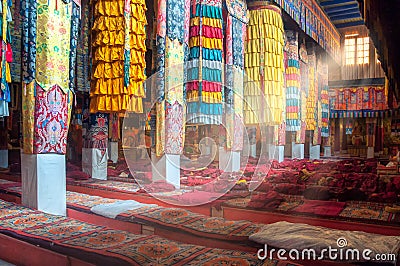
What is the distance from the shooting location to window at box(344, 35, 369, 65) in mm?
10109

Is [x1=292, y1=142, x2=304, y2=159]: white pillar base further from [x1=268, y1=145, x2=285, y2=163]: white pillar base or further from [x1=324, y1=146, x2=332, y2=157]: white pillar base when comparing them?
[x1=324, y1=146, x2=332, y2=157]: white pillar base

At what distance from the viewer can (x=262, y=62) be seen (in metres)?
7.18

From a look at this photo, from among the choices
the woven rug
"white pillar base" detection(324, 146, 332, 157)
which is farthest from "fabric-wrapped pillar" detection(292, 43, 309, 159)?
the woven rug

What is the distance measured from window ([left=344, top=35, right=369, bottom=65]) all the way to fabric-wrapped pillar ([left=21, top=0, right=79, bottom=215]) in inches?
329

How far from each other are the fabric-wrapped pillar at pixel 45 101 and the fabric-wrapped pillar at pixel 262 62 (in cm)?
422

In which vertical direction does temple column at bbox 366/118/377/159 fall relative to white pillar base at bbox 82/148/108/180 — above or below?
above

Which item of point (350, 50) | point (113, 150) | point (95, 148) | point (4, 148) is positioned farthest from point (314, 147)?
point (4, 148)

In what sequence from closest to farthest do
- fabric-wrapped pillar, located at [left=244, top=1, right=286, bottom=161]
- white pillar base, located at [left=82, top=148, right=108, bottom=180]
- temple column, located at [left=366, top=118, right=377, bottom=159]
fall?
white pillar base, located at [left=82, top=148, right=108, bottom=180] → fabric-wrapped pillar, located at [left=244, top=1, right=286, bottom=161] → temple column, located at [left=366, top=118, right=377, bottom=159]

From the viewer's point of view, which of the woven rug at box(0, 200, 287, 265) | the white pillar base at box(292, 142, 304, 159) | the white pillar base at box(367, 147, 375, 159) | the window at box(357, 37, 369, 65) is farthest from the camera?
the white pillar base at box(367, 147, 375, 159)

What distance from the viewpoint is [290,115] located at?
368 inches

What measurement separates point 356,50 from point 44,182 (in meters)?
9.86

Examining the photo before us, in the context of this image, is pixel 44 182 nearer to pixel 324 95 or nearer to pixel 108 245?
pixel 108 245

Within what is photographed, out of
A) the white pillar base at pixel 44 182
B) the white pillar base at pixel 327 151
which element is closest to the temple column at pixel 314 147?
the white pillar base at pixel 327 151

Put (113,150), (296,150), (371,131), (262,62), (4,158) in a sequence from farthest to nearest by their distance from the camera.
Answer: (371,131)
(296,150)
(113,150)
(262,62)
(4,158)
